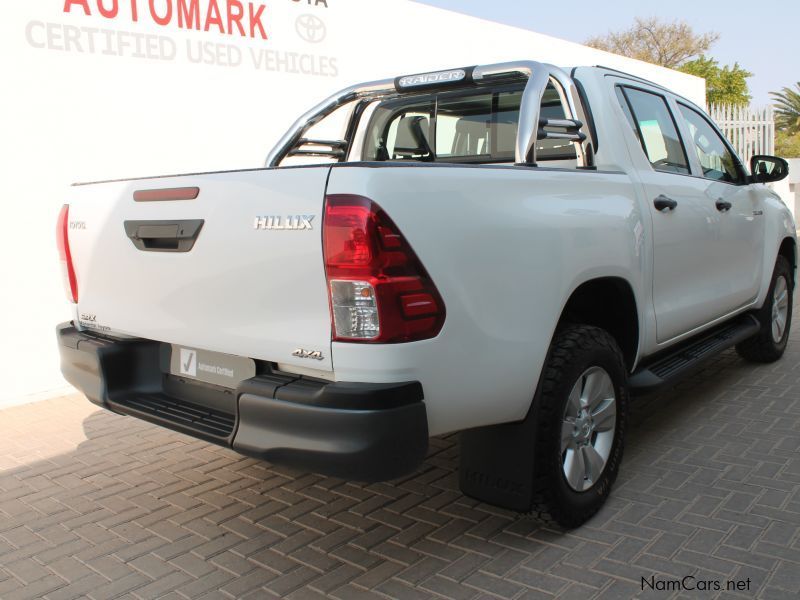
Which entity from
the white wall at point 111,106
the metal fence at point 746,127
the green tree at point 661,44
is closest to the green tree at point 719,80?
the green tree at point 661,44

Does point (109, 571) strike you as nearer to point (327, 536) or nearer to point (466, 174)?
point (327, 536)

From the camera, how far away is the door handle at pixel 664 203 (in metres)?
3.62

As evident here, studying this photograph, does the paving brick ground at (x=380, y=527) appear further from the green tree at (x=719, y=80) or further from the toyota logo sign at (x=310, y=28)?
the green tree at (x=719, y=80)

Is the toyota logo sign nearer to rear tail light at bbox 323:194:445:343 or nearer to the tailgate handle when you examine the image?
the tailgate handle

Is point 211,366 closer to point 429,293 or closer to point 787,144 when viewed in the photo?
point 429,293

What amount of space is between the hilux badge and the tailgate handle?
0.98 ft

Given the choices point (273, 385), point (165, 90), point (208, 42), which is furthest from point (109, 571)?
point (208, 42)

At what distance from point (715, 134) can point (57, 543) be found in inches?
177

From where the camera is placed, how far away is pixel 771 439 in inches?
160

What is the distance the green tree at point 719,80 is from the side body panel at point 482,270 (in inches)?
1815

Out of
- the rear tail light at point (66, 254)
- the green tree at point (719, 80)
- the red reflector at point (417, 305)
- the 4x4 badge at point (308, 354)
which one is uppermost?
the green tree at point (719, 80)

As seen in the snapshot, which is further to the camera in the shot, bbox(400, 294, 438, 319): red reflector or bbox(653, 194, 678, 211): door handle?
bbox(653, 194, 678, 211): door handle

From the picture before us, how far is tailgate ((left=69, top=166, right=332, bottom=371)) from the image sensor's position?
2354 mm

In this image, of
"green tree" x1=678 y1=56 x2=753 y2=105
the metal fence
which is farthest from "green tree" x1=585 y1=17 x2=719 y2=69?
the metal fence
